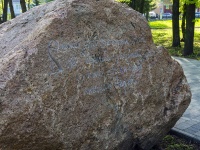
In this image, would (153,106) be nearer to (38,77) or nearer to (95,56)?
(95,56)

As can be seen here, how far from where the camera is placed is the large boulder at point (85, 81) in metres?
3.22

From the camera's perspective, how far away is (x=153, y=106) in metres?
4.29

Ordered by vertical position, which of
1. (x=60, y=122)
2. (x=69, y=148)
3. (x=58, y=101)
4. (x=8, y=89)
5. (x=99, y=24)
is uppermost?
(x=99, y=24)

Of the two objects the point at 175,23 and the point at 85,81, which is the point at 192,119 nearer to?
the point at 85,81

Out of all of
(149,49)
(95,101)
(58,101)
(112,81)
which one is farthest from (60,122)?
(149,49)

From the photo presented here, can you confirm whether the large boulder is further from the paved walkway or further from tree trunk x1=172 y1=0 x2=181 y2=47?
tree trunk x1=172 y1=0 x2=181 y2=47

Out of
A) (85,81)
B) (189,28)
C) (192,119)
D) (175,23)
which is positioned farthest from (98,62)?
(175,23)

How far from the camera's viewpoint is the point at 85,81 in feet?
12.0

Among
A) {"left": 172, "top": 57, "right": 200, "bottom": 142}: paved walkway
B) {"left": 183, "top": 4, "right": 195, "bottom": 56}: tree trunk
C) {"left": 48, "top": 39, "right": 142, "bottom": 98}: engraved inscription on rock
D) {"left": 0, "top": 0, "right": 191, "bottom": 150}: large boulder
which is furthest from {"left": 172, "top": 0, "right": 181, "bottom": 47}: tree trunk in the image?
{"left": 48, "top": 39, "right": 142, "bottom": 98}: engraved inscription on rock

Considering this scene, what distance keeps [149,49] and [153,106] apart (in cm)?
77

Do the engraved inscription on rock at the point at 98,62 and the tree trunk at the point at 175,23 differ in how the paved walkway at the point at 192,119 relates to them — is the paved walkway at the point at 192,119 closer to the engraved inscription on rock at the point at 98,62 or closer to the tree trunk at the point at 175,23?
the engraved inscription on rock at the point at 98,62

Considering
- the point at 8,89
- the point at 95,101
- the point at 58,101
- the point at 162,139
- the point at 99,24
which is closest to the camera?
the point at 8,89

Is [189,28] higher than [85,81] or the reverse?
the reverse

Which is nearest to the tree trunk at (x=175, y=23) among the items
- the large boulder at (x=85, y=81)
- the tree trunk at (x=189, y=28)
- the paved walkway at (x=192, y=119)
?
the tree trunk at (x=189, y=28)
